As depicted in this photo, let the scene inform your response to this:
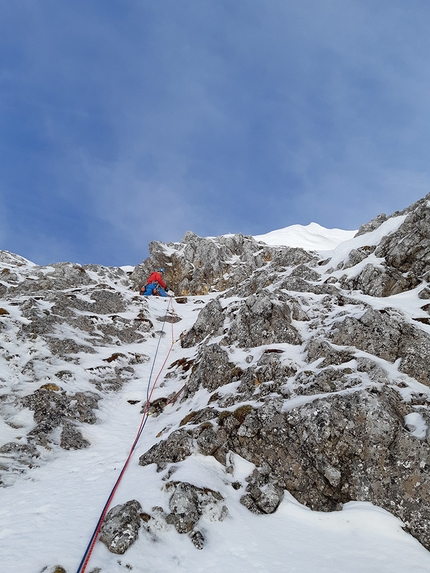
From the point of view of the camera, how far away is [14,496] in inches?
361

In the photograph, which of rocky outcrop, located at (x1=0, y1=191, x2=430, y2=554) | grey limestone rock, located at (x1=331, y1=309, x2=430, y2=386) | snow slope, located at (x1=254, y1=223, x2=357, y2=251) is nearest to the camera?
rocky outcrop, located at (x1=0, y1=191, x2=430, y2=554)

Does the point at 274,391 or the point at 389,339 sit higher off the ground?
the point at 389,339

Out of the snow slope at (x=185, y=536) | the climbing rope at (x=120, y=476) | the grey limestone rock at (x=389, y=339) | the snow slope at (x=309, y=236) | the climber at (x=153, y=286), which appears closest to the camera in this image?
the climbing rope at (x=120, y=476)

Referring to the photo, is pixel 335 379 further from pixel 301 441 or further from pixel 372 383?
pixel 301 441

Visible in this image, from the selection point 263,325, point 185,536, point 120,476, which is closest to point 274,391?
point 263,325

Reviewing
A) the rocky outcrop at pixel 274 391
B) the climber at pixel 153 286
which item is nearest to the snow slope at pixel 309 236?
the climber at pixel 153 286

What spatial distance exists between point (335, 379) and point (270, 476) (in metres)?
4.53

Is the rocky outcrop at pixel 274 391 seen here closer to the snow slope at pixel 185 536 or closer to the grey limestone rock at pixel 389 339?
the grey limestone rock at pixel 389 339

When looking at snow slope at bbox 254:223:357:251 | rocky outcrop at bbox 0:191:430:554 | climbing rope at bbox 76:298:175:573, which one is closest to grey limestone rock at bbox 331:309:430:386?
rocky outcrop at bbox 0:191:430:554

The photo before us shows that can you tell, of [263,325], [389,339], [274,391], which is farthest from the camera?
[263,325]

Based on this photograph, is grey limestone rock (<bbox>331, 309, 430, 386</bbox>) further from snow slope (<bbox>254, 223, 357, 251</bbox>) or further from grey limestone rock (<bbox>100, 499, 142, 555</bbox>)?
snow slope (<bbox>254, 223, 357, 251</bbox>)

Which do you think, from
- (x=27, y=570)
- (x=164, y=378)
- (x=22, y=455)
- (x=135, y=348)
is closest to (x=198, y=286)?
(x=135, y=348)

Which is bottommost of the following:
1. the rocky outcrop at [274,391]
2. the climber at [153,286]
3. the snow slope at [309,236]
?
the rocky outcrop at [274,391]

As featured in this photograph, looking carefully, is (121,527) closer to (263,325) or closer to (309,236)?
(263,325)
